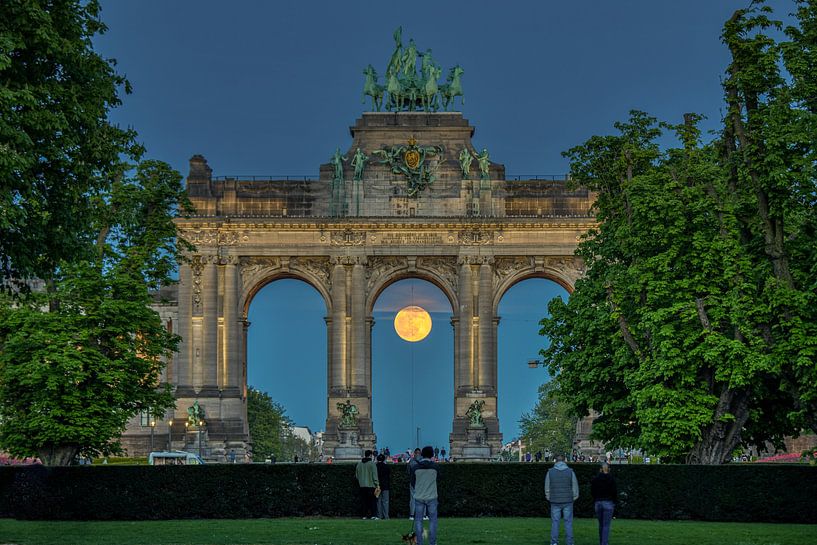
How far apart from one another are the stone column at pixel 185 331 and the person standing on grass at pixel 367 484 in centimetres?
5243

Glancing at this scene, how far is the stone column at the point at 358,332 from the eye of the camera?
89.6m

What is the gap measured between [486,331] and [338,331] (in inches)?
399

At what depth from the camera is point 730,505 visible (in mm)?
36875

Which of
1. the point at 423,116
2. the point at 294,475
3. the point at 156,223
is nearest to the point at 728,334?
the point at 294,475

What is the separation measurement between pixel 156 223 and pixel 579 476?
26012 millimetres

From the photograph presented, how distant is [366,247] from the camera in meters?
90.6

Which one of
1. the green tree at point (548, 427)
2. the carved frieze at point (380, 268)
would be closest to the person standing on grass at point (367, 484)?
the carved frieze at point (380, 268)

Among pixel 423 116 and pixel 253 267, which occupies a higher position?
pixel 423 116

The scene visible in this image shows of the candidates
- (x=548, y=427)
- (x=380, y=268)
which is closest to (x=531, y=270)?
(x=380, y=268)

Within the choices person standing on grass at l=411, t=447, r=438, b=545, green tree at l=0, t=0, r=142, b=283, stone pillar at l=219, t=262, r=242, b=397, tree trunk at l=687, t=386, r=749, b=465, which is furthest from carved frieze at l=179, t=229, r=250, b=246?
person standing on grass at l=411, t=447, r=438, b=545

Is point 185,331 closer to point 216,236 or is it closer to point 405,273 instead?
point 216,236

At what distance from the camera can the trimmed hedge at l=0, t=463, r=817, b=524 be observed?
36719mm

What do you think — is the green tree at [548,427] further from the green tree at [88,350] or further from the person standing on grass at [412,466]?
the person standing on grass at [412,466]

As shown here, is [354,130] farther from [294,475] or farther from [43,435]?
[294,475]
